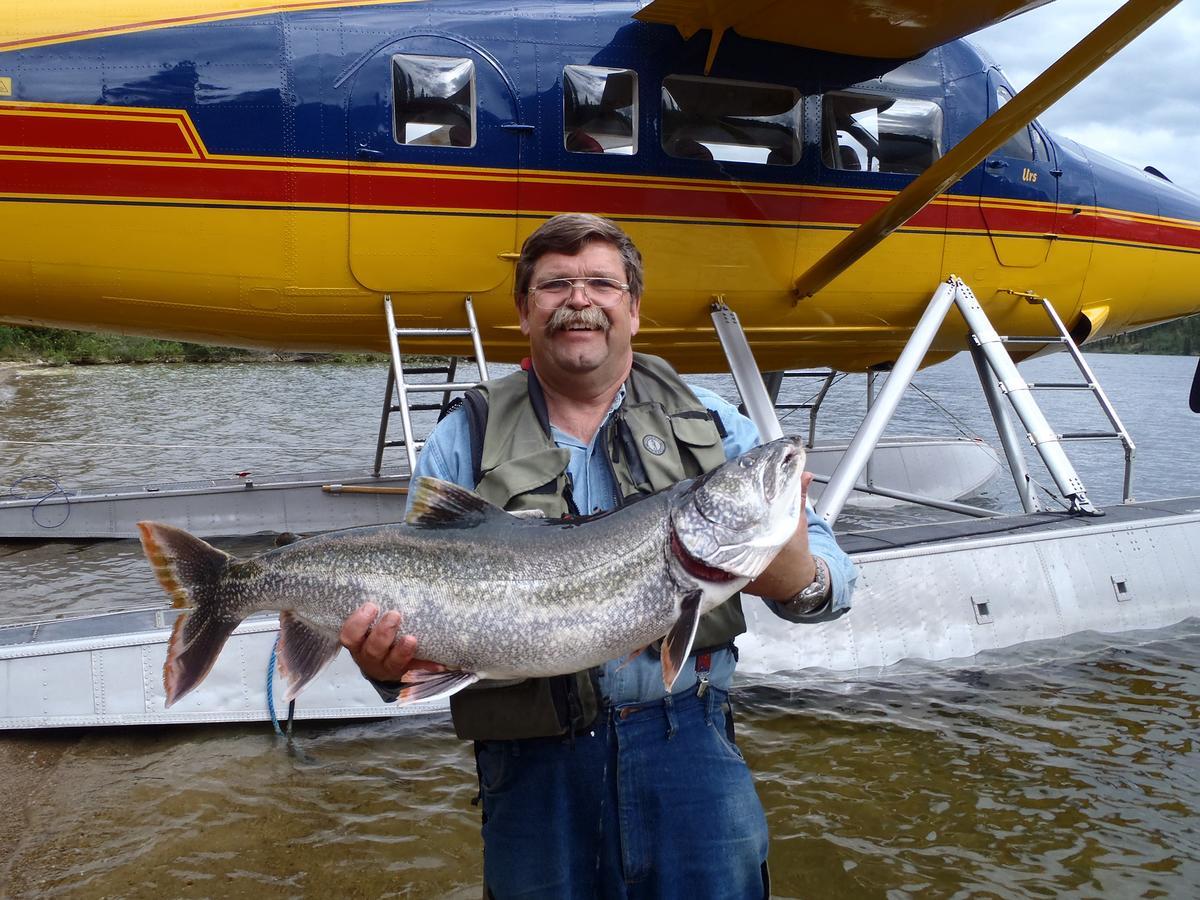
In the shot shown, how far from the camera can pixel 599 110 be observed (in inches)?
255

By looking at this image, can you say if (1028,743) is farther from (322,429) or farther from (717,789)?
(322,429)

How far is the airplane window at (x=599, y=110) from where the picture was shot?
641 cm

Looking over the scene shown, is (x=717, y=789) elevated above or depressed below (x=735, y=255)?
below

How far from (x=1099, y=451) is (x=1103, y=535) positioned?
1667 cm

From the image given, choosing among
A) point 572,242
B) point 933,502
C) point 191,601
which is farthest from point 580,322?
point 933,502

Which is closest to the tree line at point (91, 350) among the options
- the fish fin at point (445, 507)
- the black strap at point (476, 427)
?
the black strap at point (476, 427)

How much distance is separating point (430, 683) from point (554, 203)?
472 centimetres

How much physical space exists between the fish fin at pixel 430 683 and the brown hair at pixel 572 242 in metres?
0.99

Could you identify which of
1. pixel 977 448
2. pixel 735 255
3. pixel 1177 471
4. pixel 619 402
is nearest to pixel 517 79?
pixel 735 255

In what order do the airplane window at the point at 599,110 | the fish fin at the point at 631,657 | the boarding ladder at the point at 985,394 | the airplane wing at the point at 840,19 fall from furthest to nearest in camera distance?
1. the boarding ladder at the point at 985,394
2. the airplane window at the point at 599,110
3. the airplane wing at the point at 840,19
4. the fish fin at the point at 631,657

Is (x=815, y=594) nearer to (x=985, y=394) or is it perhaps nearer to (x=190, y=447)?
(x=985, y=394)

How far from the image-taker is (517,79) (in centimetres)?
628

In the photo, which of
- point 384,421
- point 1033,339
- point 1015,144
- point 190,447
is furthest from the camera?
point 190,447

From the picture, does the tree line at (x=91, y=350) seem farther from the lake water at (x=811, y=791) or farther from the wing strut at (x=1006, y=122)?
the lake water at (x=811, y=791)
